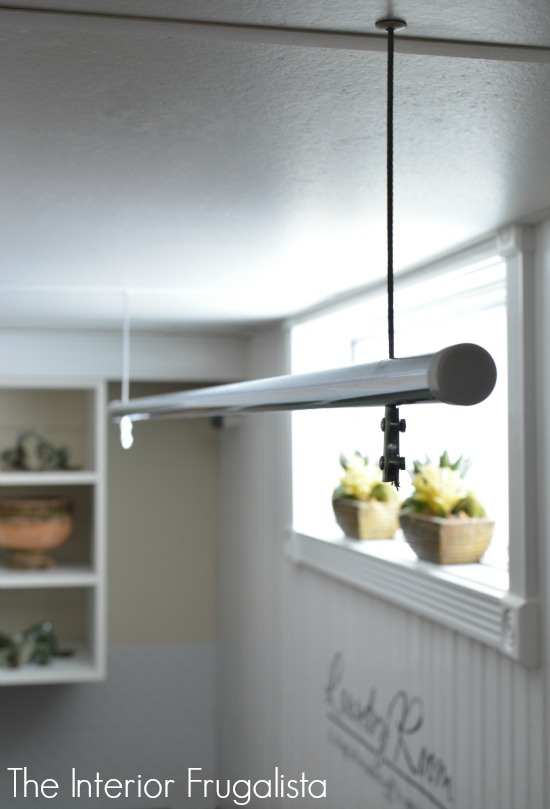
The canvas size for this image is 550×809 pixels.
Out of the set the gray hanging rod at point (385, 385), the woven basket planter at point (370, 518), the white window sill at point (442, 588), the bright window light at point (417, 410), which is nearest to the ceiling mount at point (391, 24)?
the gray hanging rod at point (385, 385)

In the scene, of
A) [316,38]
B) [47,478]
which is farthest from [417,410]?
[316,38]

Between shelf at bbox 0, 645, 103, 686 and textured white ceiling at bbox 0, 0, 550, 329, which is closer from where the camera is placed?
textured white ceiling at bbox 0, 0, 550, 329

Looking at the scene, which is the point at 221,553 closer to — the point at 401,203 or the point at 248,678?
the point at 248,678

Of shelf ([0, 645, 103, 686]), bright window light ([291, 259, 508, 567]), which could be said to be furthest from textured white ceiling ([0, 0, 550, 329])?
shelf ([0, 645, 103, 686])

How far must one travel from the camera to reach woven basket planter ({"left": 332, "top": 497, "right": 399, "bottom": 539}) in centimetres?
227

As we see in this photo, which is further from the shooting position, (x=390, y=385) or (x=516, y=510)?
(x=516, y=510)

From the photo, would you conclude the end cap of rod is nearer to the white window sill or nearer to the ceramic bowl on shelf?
the white window sill

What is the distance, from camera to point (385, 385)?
0.69m

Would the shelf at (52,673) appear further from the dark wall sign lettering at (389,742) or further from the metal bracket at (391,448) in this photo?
the metal bracket at (391,448)

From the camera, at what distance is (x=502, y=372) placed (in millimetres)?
1875

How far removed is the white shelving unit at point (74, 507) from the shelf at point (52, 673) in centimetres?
1

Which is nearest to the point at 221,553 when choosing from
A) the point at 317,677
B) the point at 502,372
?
the point at 317,677

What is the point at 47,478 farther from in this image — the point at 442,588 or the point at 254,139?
the point at 254,139

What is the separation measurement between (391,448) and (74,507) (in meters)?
2.65
